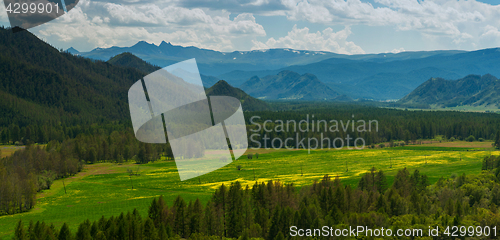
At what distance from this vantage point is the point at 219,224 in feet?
188

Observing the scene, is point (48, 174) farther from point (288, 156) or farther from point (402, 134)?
point (402, 134)

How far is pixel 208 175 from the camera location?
116 m

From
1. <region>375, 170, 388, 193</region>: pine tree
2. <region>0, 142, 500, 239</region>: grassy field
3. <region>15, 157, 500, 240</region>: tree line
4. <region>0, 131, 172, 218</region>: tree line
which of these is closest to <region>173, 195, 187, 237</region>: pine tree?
<region>15, 157, 500, 240</region>: tree line

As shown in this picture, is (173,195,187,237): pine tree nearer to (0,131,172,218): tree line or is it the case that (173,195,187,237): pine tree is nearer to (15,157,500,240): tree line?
(15,157,500,240): tree line

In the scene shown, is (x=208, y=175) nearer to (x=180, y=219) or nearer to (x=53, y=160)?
(x=53, y=160)

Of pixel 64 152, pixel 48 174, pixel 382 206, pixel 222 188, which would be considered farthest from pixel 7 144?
pixel 382 206

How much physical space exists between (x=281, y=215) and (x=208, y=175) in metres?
63.5

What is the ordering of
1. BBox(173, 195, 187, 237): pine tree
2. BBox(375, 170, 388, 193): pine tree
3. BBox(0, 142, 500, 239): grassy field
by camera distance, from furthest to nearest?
BBox(375, 170, 388, 193): pine tree < BBox(0, 142, 500, 239): grassy field < BBox(173, 195, 187, 237): pine tree

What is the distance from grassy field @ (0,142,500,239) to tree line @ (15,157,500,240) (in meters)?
19.3

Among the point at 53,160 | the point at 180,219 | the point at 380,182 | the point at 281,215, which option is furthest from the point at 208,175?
the point at 281,215

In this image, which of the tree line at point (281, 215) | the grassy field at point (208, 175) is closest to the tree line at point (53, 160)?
the grassy field at point (208, 175)

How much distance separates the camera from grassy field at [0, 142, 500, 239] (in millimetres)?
79100

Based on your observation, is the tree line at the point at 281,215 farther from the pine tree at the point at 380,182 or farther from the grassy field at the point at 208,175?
the grassy field at the point at 208,175

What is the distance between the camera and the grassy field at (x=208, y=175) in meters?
79.1
